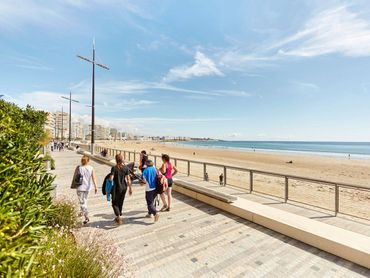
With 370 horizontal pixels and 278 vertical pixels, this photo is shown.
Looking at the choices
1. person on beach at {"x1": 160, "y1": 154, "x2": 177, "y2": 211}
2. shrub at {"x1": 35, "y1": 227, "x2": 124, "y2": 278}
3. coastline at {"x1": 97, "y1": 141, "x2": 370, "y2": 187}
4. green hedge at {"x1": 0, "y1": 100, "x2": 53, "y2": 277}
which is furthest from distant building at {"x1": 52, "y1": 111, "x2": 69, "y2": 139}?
green hedge at {"x1": 0, "y1": 100, "x2": 53, "y2": 277}

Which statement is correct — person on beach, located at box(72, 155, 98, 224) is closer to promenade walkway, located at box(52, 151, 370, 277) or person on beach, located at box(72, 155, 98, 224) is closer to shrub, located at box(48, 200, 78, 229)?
promenade walkway, located at box(52, 151, 370, 277)

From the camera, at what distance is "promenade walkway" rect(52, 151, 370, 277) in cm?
317

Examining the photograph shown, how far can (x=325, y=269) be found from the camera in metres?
3.18

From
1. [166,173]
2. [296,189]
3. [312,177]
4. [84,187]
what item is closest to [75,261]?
[84,187]

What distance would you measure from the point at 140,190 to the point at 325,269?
6136mm

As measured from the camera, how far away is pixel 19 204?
142cm

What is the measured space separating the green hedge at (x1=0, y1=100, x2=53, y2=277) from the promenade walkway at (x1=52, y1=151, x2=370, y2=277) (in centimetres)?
214

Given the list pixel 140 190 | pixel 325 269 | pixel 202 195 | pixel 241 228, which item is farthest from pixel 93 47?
pixel 325 269

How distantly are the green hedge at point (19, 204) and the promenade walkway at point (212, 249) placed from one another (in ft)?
7.03

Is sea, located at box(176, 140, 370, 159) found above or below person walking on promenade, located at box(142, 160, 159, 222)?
below

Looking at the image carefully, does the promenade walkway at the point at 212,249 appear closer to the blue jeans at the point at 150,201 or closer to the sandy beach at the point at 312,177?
the blue jeans at the point at 150,201

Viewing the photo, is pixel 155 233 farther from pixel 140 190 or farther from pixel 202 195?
pixel 140 190

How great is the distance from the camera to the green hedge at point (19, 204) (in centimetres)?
121

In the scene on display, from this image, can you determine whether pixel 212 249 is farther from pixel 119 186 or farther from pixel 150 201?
pixel 119 186
